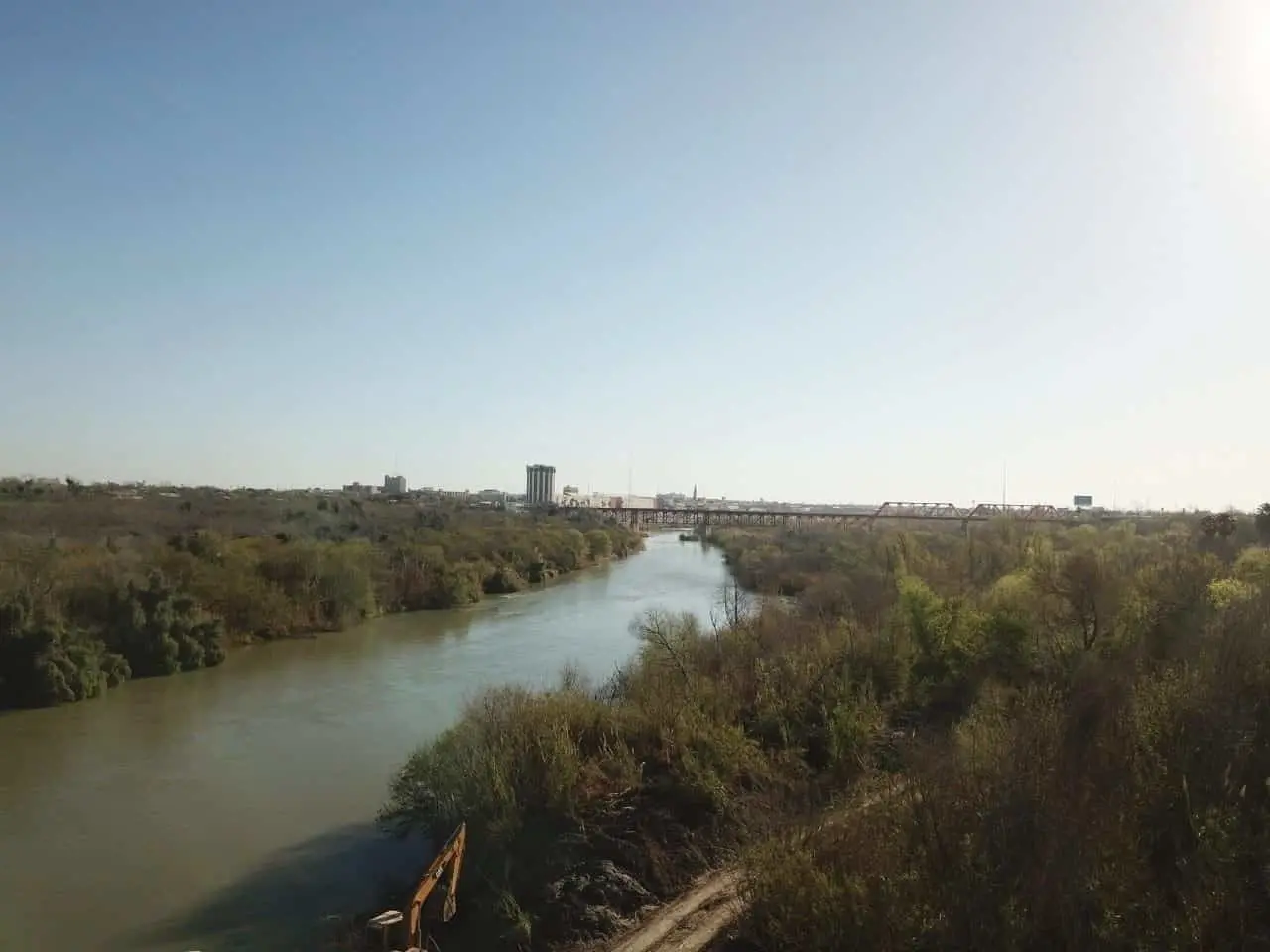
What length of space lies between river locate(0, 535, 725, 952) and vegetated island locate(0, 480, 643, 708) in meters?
1.01

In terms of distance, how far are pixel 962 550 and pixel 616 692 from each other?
21805 millimetres

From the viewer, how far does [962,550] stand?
34.3 metres

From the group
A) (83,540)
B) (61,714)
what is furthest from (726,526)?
(61,714)

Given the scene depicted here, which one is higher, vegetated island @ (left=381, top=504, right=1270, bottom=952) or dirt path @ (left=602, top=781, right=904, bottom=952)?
vegetated island @ (left=381, top=504, right=1270, bottom=952)

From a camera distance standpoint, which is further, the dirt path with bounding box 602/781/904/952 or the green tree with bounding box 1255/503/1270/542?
the green tree with bounding box 1255/503/1270/542

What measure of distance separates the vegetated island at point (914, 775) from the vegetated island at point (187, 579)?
13003 mm

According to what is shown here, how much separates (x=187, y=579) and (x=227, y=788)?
15.0 m

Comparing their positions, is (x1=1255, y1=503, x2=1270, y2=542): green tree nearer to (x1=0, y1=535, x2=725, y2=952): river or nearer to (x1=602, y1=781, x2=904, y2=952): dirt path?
(x1=0, y1=535, x2=725, y2=952): river

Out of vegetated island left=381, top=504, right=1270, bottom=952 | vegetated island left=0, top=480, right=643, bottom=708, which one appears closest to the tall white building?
vegetated island left=0, top=480, right=643, bottom=708

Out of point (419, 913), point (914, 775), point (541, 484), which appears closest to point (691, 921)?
point (419, 913)

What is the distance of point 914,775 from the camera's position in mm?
7289

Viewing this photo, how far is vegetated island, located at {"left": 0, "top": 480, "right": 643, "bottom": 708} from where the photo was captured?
69.6 ft

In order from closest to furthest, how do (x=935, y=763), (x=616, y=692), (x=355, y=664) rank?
1. (x=935, y=763)
2. (x=616, y=692)
3. (x=355, y=664)

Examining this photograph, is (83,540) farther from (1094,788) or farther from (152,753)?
(1094,788)
